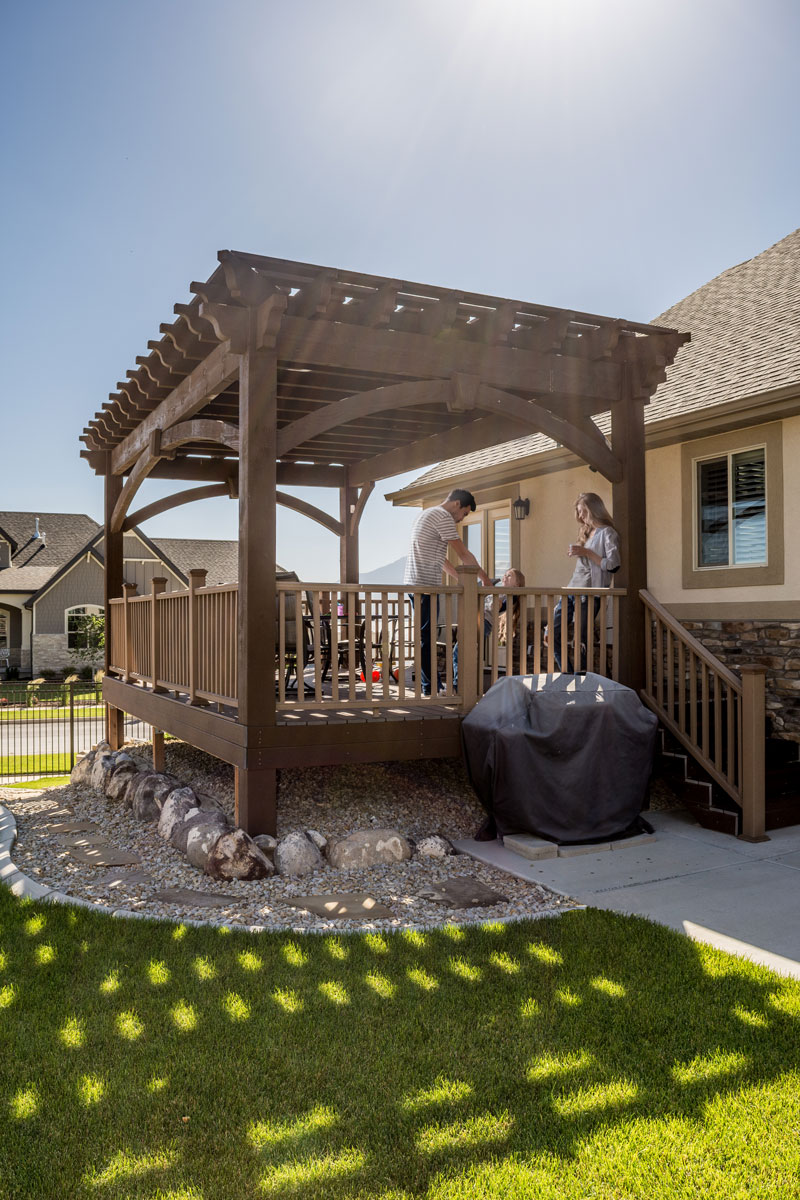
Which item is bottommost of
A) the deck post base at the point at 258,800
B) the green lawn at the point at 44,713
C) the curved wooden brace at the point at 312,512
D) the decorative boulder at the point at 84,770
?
the green lawn at the point at 44,713

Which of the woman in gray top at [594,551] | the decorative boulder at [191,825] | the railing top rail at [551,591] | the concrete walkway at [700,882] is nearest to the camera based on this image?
the concrete walkway at [700,882]

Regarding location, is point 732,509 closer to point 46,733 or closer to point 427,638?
point 427,638

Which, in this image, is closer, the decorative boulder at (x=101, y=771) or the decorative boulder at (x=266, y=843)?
the decorative boulder at (x=266, y=843)

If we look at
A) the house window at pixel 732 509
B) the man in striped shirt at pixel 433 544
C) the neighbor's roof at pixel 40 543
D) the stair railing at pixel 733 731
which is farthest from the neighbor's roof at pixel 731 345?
the neighbor's roof at pixel 40 543

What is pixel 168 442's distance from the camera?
26.5 ft

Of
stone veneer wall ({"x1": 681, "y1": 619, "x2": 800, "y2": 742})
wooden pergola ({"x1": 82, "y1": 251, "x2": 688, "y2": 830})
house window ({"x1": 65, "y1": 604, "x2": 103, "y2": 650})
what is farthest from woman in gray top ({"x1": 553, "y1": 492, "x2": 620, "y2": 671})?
house window ({"x1": 65, "y1": 604, "x2": 103, "y2": 650})

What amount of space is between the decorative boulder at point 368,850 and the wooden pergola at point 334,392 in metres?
0.60

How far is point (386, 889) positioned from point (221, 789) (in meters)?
3.34

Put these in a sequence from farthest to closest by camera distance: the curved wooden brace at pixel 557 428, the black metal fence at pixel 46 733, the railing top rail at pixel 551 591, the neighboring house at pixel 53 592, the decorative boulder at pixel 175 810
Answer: the neighboring house at pixel 53 592
the black metal fence at pixel 46 733
the curved wooden brace at pixel 557 428
the railing top rail at pixel 551 591
the decorative boulder at pixel 175 810

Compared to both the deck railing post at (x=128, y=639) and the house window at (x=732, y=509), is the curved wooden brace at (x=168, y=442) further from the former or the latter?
the house window at (x=732, y=509)

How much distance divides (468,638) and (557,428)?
6.29 ft

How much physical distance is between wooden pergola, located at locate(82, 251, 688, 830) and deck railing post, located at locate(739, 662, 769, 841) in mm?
1217

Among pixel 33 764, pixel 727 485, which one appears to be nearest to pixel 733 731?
pixel 727 485

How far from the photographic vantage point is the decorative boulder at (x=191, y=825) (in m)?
5.68
